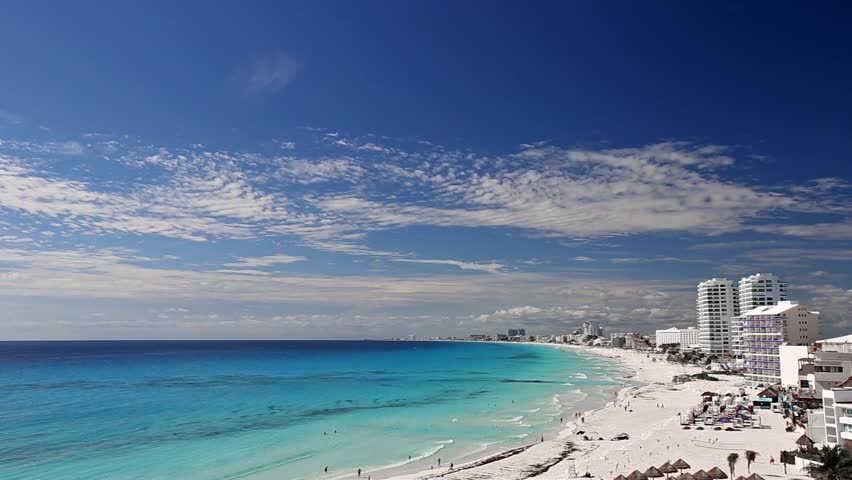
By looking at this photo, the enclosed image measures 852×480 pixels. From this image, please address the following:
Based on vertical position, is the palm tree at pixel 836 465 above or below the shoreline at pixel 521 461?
above

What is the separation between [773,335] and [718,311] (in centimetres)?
7966

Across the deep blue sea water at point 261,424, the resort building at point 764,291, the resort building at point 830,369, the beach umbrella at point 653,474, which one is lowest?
the deep blue sea water at point 261,424

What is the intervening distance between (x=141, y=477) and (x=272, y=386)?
204 ft

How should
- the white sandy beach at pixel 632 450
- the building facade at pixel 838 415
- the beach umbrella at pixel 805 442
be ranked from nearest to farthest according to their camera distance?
the building facade at pixel 838 415, the beach umbrella at pixel 805 442, the white sandy beach at pixel 632 450

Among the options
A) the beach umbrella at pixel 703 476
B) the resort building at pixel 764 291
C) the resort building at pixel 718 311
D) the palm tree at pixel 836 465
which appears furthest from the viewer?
the resort building at pixel 718 311

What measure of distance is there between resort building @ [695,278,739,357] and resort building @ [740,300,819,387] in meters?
70.3

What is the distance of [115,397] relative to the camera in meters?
81.6

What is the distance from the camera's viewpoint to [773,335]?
82562 mm

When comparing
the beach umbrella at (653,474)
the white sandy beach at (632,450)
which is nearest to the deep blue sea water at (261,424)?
the white sandy beach at (632,450)

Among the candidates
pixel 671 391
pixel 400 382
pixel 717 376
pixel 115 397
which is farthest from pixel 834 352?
pixel 115 397

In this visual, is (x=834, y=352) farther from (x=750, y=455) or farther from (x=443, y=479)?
(x=443, y=479)

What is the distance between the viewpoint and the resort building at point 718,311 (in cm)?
15500

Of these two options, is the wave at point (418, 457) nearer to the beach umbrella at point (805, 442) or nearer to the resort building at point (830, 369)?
the beach umbrella at point (805, 442)

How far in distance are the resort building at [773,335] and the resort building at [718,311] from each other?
70337 millimetres
